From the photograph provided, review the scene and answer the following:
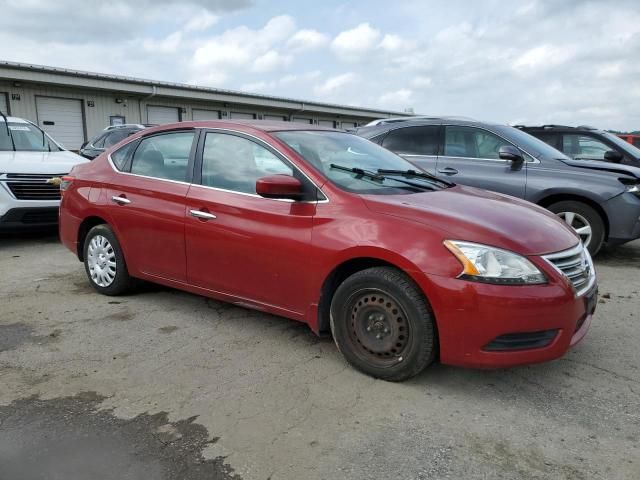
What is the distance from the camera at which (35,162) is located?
7348mm

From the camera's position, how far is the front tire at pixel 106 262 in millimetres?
4754

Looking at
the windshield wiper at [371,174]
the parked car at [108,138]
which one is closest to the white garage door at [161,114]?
the parked car at [108,138]

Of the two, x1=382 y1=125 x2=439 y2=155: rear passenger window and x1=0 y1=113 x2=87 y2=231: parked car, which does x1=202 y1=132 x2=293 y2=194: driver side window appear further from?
x1=0 y1=113 x2=87 y2=231: parked car

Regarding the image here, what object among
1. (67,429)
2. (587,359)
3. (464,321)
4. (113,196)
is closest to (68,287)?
(113,196)

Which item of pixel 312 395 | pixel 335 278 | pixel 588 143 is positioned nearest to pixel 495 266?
pixel 335 278

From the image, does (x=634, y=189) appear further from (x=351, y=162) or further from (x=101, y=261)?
(x=101, y=261)

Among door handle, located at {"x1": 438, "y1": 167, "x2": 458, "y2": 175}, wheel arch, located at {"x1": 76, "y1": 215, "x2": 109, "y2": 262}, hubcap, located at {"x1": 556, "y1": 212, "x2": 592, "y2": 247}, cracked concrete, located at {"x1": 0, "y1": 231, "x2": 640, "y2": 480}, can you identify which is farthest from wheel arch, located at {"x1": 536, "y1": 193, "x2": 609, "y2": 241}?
wheel arch, located at {"x1": 76, "y1": 215, "x2": 109, "y2": 262}

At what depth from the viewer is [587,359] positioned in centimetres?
362

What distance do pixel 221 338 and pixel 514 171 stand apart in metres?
4.33

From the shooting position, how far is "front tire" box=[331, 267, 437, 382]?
304 centimetres

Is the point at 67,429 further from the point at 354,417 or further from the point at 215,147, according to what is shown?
the point at 215,147

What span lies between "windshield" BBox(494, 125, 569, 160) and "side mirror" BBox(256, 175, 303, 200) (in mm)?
4223

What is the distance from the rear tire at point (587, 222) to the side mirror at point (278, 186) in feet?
13.4

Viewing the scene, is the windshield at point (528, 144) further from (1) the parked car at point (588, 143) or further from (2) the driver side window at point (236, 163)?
(2) the driver side window at point (236, 163)
